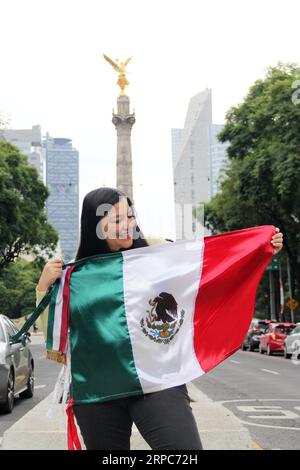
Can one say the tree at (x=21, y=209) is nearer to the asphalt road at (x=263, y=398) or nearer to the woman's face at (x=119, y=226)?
the asphalt road at (x=263, y=398)

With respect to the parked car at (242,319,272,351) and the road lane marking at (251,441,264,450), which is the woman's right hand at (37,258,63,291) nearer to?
the road lane marking at (251,441,264,450)

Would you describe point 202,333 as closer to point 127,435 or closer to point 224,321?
point 224,321

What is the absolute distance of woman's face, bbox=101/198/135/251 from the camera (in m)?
3.77

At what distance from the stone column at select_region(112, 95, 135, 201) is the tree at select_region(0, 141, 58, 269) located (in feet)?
21.8

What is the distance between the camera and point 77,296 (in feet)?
12.1

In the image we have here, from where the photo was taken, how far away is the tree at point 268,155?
102 feet

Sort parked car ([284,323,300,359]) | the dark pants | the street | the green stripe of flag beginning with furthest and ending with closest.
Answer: parked car ([284,323,300,359]) → the street → the green stripe of flag → the dark pants

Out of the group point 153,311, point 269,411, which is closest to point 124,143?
point 269,411

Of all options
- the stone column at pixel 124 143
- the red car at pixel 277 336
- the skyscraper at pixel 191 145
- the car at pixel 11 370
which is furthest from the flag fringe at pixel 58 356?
the stone column at pixel 124 143

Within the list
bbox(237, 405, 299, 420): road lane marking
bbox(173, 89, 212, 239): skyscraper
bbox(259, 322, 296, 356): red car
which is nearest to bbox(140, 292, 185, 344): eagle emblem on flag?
bbox(237, 405, 299, 420): road lane marking
